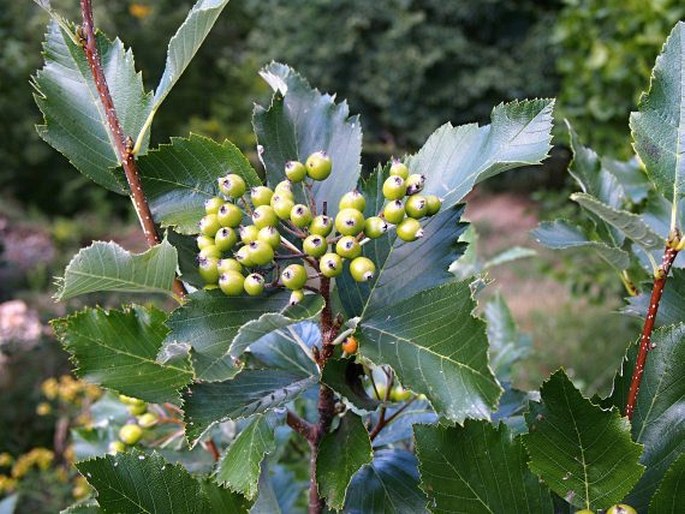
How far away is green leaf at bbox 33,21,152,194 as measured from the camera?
0.69 m

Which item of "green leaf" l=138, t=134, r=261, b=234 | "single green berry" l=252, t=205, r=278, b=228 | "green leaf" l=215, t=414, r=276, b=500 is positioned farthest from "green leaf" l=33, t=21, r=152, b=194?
"green leaf" l=215, t=414, r=276, b=500

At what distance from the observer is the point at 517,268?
582 centimetres

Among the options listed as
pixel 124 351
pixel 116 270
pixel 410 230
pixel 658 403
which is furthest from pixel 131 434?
pixel 658 403

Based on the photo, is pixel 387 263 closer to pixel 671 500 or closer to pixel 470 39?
pixel 671 500

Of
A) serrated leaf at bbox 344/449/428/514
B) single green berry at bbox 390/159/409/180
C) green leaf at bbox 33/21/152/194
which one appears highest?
green leaf at bbox 33/21/152/194

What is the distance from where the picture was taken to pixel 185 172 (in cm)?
66

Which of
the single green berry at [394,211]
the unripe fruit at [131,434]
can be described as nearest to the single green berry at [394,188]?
the single green berry at [394,211]

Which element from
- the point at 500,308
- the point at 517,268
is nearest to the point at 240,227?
the point at 500,308

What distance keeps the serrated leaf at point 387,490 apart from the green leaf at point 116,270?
287 mm

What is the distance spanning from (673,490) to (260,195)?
15.5 inches

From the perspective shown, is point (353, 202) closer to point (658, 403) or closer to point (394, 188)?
point (394, 188)

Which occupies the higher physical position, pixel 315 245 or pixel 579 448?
pixel 315 245

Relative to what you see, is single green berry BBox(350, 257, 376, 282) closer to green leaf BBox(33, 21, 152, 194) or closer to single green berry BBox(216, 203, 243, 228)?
single green berry BBox(216, 203, 243, 228)

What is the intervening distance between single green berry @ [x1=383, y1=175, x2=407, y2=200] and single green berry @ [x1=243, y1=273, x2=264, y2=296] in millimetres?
125
